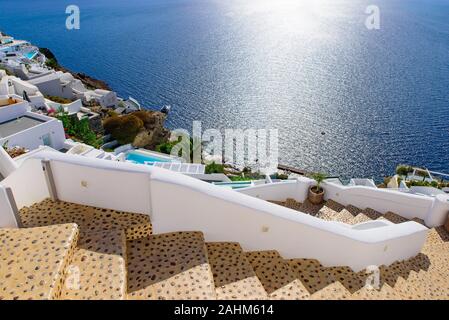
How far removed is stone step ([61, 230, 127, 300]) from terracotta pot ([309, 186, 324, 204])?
7.35 m

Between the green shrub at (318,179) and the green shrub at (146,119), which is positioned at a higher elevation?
the green shrub at (318,179)

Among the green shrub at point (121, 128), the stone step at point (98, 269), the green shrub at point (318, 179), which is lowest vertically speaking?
the green shrub at point (121, 128)

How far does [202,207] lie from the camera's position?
5.35 metres

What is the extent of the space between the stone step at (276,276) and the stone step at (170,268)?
957 millimetres

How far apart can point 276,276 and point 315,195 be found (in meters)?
6.08

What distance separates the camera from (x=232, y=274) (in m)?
4.93

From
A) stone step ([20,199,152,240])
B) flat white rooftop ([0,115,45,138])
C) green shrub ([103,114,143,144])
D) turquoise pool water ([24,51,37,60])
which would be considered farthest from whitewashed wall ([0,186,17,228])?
turquoise pool water ([24,51,37,60])

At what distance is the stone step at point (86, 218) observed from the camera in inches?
209

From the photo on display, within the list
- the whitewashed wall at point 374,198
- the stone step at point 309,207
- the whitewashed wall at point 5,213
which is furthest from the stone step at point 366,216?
the whitewashed wall at point 5,213

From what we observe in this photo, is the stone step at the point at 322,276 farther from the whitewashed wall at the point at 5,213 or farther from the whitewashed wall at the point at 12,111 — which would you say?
the whitewashed wall at the point at 12,111

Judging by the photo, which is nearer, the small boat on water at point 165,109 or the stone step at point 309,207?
the stone step at point 309,207

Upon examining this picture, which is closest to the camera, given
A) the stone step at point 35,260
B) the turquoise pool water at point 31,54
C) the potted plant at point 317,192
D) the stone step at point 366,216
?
the stone step at point 35,260
